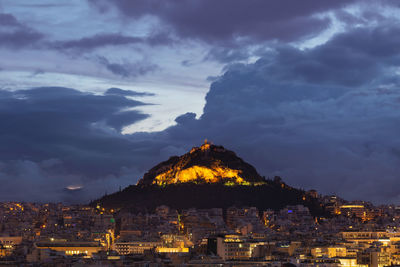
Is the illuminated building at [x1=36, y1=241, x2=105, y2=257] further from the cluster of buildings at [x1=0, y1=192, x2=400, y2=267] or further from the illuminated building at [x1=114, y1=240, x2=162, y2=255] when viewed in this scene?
the illuminated building at [x1=114, y1=240, x2=162, y2=255]

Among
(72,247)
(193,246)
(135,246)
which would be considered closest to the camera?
(72,247)

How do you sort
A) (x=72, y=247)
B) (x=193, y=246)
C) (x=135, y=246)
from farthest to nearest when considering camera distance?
1. (x=193, y=246)
2. (x=135, y=246)
3. (x=72, y=247)

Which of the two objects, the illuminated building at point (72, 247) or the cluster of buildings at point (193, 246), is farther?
the illuminated building at point (72, 247)

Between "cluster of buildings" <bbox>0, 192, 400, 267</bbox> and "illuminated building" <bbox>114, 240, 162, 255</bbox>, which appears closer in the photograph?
"cluster of buildings" <bbox>0, 192, 400, 267</bbox>

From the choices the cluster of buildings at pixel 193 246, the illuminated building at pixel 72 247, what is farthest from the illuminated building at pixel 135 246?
the illuminated building at pixel 72 247

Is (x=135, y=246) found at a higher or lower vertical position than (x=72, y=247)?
higher

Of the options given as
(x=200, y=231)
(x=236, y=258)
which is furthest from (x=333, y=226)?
(x=236, y=258)

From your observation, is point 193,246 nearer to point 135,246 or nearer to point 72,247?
point 135,246

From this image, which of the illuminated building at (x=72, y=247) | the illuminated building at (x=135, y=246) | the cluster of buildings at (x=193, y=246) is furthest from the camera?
the illuminated building at (x=135, y=246)

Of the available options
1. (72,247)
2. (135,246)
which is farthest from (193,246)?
(72,247)

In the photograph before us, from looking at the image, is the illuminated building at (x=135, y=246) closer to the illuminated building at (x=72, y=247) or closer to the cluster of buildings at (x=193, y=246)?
the cluster of buildings at (x=193, y=246)

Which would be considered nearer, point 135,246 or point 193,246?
point 135,246

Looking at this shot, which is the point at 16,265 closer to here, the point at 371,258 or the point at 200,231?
the point at 371,258

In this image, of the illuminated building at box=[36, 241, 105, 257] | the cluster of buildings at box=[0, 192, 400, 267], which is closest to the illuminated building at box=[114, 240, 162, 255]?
the cluster of buildings at box=[0, 192, 400, 267]
